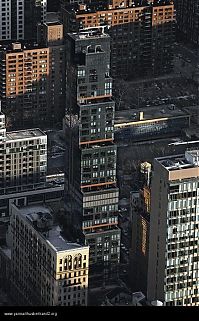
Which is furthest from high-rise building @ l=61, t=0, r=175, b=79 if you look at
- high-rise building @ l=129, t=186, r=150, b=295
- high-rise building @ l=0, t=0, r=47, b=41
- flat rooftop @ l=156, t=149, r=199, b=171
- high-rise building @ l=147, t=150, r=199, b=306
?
flat rooftop @ l=156, t=149, r=199, b=171

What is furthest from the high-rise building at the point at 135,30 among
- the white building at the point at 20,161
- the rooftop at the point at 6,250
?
the rooftop at the point at 6,250

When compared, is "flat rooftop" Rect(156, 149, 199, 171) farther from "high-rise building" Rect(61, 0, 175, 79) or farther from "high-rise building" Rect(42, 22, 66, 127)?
"high-rise building" Rect(61, 0, 175, 79)

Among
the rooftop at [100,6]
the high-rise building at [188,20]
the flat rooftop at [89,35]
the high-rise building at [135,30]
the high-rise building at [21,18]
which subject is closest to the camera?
the flat rooftop at [89,35]

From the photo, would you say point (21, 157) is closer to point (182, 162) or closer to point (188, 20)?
point (182, 162)

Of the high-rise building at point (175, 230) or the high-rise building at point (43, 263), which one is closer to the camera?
the high-rise building at point (175, 230)

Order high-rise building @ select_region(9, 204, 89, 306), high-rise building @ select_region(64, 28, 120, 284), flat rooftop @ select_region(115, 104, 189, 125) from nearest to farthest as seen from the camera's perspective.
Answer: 1. high-rise building @ select_region(9, 204, 89, 306)
2. high-rise building @ select_region(64, 28, 120, 284)
3. flat rooftop @ select_region(115, 104, 189, 125)

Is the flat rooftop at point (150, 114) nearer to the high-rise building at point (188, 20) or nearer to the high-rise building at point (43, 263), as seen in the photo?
the high-rise building at point (188, 20)
